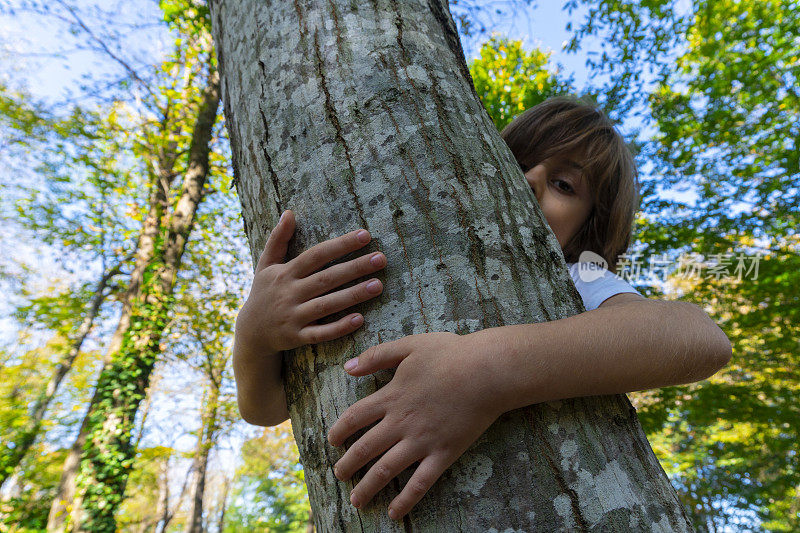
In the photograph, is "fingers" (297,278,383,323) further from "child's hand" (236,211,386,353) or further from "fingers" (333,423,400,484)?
"fingers" (333,423,400,484)

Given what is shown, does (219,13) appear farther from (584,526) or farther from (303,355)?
(584,526)

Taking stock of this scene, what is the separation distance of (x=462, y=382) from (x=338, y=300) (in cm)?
30

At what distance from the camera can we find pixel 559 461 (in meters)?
0.68

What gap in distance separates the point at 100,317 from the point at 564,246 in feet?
44.8

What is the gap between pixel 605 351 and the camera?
0.79 m

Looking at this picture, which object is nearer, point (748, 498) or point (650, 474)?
point (650, 474)

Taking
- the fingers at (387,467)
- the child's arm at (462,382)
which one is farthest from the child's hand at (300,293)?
the fingers at (387,467)

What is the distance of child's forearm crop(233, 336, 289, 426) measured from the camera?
3.55ft

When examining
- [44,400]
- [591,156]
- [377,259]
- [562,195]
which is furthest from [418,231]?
[44,400]

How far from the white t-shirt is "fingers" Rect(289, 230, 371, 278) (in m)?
0.68

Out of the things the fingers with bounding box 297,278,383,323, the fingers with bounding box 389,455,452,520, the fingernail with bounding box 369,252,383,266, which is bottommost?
the fingers with bounding box 389,455,452,520

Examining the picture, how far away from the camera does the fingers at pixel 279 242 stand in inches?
38.2

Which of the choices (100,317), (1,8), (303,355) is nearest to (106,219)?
(100,317)

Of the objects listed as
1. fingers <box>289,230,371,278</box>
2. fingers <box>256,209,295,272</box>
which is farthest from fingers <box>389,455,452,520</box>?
fingers <box>256,209,295,272</box>
